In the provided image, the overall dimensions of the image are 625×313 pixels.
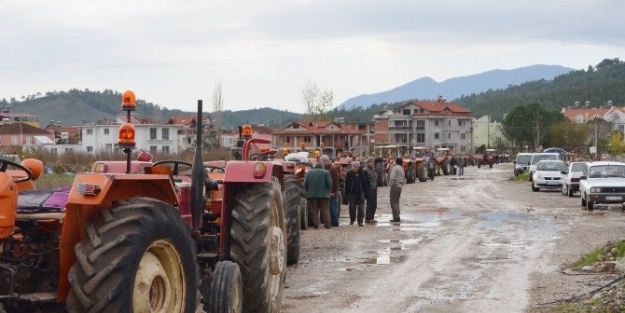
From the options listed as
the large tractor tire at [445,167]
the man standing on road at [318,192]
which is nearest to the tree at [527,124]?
the large tractor tire at [445,167]

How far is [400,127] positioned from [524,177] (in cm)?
10263

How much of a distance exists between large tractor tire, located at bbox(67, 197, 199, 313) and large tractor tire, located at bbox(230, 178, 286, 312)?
184 cm

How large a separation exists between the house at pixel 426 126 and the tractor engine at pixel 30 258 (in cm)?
14626

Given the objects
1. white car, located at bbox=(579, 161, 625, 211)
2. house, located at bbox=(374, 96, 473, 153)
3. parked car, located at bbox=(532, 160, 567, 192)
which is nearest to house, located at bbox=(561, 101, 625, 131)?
house, located at bbox=(374, 96, 473, 153)

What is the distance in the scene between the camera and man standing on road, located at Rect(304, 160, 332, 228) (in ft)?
73.5

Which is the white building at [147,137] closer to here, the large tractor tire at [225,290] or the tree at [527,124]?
the tree at [527,124]

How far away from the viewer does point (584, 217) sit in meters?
25.9

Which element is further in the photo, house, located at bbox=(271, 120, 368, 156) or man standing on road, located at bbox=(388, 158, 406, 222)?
house, located at bbox=(271, 120, 368, 156)

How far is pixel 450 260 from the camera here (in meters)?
16.0

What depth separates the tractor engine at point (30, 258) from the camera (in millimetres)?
6457

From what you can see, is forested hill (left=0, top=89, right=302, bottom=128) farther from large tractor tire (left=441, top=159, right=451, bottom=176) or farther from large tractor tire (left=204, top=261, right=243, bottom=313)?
large tractor tire (left=204, top=261, right=243, bottom=313)

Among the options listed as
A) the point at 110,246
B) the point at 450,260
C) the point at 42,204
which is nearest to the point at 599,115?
the point at 450,260

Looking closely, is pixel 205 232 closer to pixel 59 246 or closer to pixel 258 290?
pixel 258 290

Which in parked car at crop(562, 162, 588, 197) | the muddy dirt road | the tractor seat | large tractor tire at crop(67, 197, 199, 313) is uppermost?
the tractor seat
